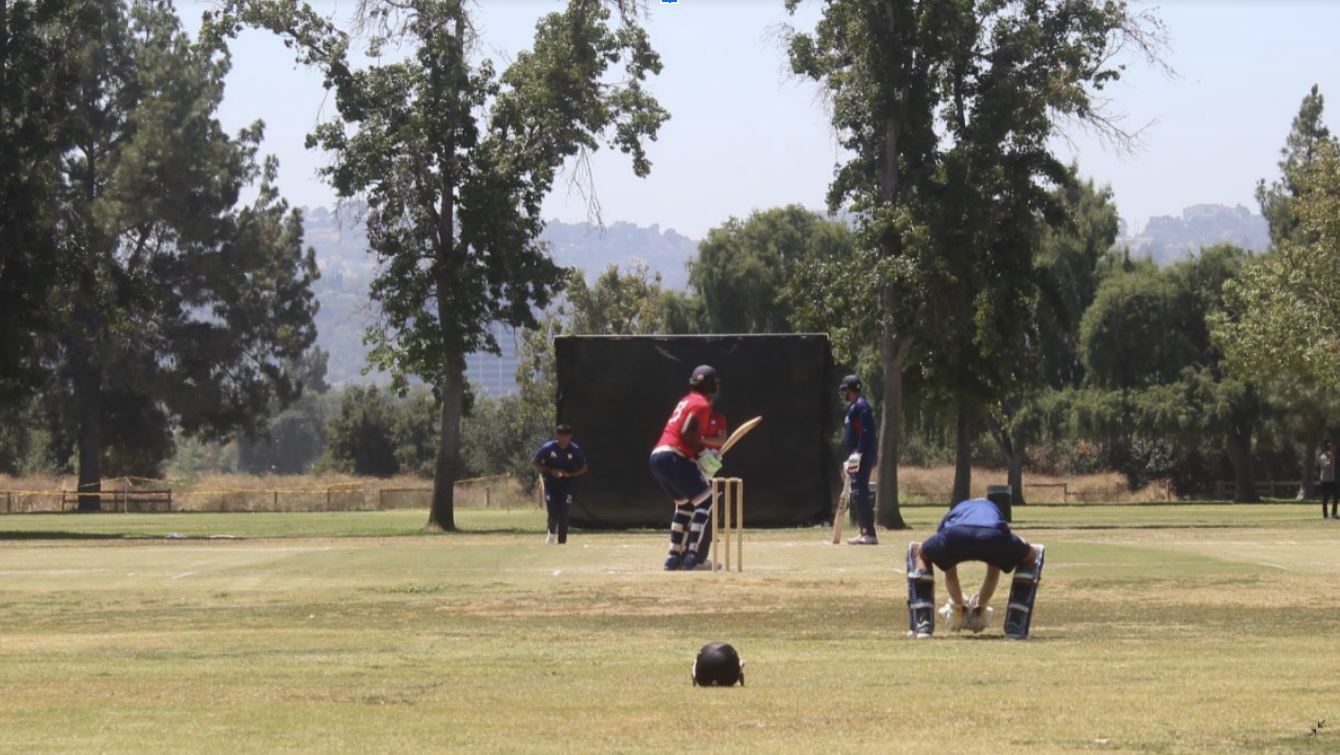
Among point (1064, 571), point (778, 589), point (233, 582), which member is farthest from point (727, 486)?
point (233, 582)

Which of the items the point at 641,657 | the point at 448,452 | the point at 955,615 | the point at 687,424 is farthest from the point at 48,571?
the point at 448,452

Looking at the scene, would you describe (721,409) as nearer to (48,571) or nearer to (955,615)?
(48,571)

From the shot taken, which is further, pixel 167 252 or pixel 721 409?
pixel 167 252

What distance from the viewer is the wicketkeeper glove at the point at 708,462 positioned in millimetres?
19891

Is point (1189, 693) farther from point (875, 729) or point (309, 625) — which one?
point (309, 625)

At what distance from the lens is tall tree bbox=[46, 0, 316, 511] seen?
83.8m

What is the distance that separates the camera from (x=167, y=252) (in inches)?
3487

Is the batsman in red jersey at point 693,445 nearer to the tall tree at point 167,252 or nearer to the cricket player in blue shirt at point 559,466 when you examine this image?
the cricket player in blue shirt at point 559,466

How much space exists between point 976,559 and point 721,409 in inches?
972

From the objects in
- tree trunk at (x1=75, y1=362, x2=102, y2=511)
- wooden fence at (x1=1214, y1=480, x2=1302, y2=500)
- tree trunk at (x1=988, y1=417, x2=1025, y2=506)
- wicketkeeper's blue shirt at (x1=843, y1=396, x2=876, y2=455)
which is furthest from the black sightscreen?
wooden fence at (x1=1214, y1=480, x2=1302, y2=500)

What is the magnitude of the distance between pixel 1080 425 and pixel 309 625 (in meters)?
60.8

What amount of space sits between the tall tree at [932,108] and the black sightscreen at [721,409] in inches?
143

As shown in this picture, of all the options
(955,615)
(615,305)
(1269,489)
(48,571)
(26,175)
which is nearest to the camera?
(955,615)

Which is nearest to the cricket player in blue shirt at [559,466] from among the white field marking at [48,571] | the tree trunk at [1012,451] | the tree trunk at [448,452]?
the white field marking at [48,571]
